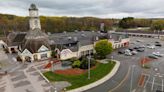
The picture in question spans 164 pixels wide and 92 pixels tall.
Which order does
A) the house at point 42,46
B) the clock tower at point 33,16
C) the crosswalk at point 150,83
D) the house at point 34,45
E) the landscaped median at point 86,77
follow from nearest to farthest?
1. the crosswalk at point 150,83
2. the landscaped median at point 86,77
3. the house at point 34,45
4. the house at point 42,46
5. the clock tower at point 33,16

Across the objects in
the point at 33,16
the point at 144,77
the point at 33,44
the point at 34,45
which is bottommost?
the point at 144,77

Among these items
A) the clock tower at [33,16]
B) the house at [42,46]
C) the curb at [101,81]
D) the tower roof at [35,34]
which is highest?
the clock tower at [33,16]

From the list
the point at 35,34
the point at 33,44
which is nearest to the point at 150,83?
the point at 33,44

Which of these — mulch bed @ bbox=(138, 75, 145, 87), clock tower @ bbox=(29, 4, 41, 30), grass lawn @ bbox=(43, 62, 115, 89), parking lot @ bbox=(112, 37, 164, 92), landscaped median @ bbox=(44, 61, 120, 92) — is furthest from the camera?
clock tower @ bbox=(29, 4, 41, 30)

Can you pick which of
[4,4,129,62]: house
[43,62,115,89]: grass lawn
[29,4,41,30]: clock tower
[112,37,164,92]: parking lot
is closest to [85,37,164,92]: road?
[112,37,164,92]: parking lot

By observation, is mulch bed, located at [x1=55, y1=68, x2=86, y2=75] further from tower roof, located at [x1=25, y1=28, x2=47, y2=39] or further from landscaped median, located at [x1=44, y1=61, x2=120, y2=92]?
tower roof, located at [x1=25, y1=28, x2=47, y2=39]

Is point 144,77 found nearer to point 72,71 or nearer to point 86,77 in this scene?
point 86,77

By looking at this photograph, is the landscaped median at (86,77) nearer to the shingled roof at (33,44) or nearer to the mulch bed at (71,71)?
the mulch bed at (71,71)

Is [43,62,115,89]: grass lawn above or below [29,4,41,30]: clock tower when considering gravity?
below

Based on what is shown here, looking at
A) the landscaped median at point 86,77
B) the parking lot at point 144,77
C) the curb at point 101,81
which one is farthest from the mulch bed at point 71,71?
the parking lot at point 144,77
